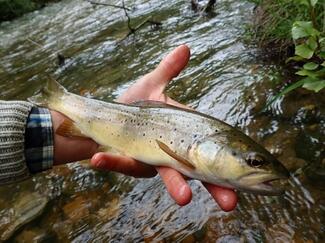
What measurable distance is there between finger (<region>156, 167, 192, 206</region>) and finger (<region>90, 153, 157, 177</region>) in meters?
0.16

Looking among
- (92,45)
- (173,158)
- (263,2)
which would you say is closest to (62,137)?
(173,158)

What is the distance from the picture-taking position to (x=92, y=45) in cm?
812

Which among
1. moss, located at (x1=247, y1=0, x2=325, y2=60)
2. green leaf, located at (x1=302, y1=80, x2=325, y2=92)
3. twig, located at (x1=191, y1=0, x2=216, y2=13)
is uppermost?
green leaf, located at (x1=302, y1=80, x2=325, y2=92)

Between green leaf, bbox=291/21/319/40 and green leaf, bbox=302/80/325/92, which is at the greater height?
green leaf, bbox=291/21/319/40

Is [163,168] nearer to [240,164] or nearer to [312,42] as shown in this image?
[240,164]

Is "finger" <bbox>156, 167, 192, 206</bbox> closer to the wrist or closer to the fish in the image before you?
the fish

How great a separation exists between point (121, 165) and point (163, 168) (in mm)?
214

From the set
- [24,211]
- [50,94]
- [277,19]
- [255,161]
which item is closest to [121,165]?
[255,161]

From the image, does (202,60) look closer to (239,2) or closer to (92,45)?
(239,2)

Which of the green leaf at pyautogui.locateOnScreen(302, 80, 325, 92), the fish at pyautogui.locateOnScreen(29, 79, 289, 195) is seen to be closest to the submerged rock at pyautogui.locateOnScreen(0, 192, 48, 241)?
the fish at pyautogui.locateOnScreen(29, 79, 289, 195)

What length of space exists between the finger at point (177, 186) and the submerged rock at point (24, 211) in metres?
1.77

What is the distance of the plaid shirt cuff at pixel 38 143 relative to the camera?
101 inches

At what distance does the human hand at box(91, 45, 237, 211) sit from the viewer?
197cm

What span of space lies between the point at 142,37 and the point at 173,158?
5.75 meters
